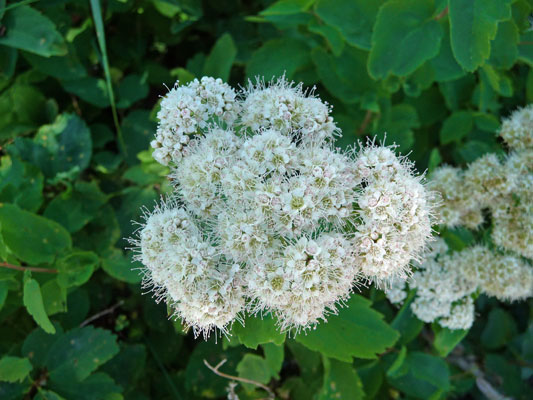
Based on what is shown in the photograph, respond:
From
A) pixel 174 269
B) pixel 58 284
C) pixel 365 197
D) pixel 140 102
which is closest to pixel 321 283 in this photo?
pixel 365 197

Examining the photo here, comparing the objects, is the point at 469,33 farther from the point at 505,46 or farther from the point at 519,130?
the point at 519,130

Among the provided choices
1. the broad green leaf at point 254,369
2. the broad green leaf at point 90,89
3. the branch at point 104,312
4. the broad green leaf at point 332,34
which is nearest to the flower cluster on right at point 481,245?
the broad green leaf at point 254,369

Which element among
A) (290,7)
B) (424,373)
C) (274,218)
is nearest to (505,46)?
(290,7)

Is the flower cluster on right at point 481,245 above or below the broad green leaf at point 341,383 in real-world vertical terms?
above

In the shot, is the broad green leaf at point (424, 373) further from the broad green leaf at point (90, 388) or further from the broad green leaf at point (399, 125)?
the broad green leaf at point (90, 388)

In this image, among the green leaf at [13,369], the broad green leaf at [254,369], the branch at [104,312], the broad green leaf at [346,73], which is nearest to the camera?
the green leaf at [13,369]

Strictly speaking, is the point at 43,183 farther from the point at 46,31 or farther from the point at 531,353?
the point at 531,353

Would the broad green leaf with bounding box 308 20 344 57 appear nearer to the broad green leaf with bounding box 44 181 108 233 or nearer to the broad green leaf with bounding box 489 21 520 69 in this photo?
the broad green leaf with bounding box 489 21 520 69
